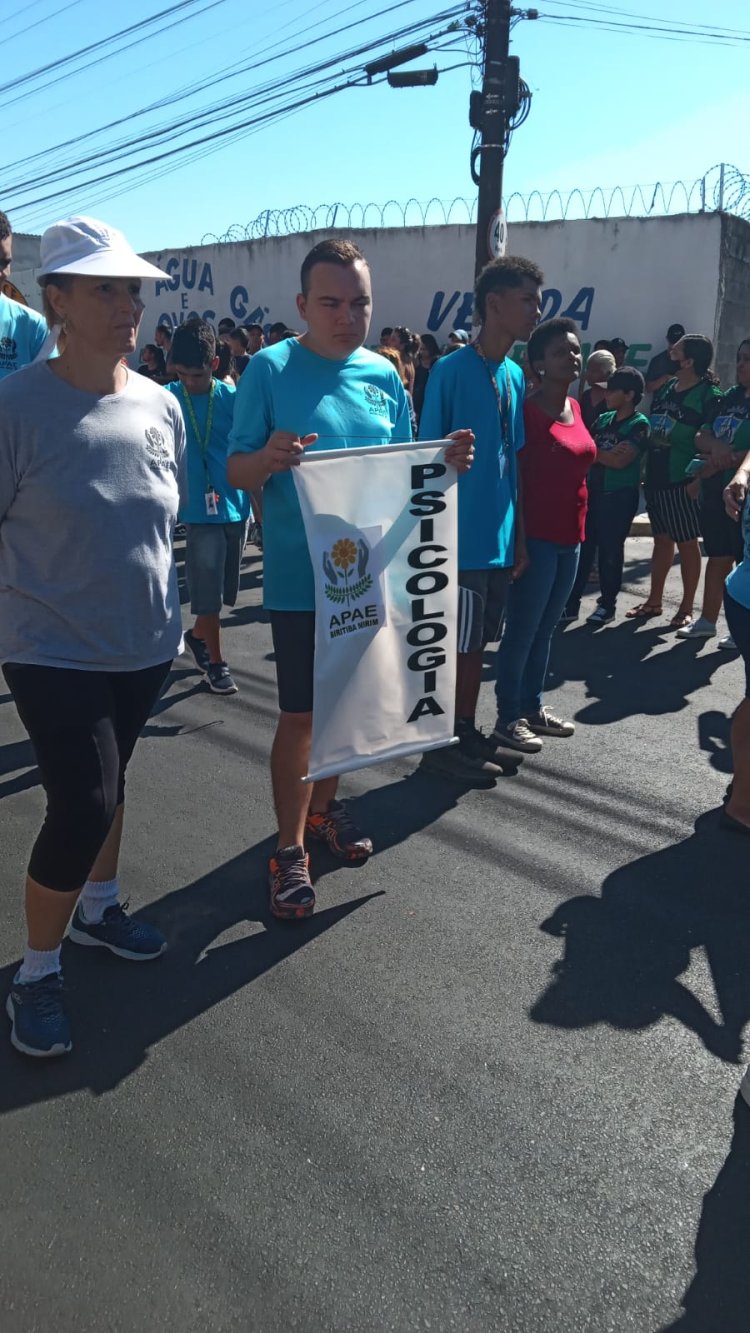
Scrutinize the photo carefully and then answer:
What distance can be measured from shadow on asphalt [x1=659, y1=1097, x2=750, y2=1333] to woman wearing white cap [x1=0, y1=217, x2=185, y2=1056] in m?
1.60

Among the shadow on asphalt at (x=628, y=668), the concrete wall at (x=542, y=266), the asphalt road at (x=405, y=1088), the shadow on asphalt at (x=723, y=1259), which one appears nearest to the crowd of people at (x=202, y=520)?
the asphalt road at (x=405, y=1088)

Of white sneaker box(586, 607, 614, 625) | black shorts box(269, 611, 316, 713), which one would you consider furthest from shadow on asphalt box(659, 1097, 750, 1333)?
white sneaker box(586, 607, 614, 625)

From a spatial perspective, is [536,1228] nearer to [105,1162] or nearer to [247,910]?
[105,1162]

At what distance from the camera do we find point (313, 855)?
12.8 feet

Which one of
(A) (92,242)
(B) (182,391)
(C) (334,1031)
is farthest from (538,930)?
(B) (182,391)

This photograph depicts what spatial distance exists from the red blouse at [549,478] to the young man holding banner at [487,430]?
161 mm

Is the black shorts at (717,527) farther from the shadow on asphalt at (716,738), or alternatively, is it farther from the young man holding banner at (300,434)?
the young man holding banner at (300,434)

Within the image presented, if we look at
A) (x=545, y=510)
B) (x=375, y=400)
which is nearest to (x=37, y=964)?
(x=375, y=400)

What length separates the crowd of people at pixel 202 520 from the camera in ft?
8.32

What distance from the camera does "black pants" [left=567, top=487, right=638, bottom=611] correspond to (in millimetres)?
7473

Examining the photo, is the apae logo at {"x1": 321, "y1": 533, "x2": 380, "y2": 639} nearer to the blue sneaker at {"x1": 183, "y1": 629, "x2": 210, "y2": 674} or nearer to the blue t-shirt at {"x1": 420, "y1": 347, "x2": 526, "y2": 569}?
the blue t-shirt at {"x1": 420, "y1": 347, "x2": 526, "y2": 569}

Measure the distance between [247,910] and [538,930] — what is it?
3.16 feet

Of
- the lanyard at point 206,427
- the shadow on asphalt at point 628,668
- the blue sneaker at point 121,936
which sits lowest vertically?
the shadow on asphalt at point 628,668

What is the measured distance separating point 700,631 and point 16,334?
4693 millimetres
